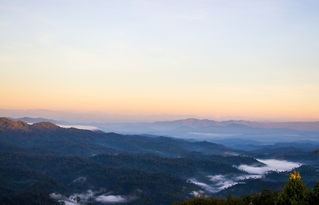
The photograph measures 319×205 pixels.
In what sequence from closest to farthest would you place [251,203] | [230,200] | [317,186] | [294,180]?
[294,180] < [317,186] < [251,203] < [230,200]

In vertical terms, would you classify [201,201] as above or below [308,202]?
below

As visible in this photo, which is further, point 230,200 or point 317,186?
point 230,200

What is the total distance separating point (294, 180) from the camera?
68500 millimetres

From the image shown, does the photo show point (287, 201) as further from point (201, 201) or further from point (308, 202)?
point (201, 201)

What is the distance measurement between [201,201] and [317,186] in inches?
1355

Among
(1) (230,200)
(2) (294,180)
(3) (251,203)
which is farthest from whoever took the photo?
(1) (230,200)

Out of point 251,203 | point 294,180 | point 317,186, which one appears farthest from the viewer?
point 251,203

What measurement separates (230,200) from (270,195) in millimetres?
14933

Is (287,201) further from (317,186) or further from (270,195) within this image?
(270,195)

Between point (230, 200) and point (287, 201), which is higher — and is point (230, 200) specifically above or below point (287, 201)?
below

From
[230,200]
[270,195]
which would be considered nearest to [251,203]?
[270,195]

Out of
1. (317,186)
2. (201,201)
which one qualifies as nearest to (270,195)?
(317,186)

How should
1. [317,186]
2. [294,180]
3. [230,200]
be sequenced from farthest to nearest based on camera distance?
1. [230,200]
2. [317,186]
3. [294,180]

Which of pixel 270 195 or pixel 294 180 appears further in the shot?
pixel 270 195
